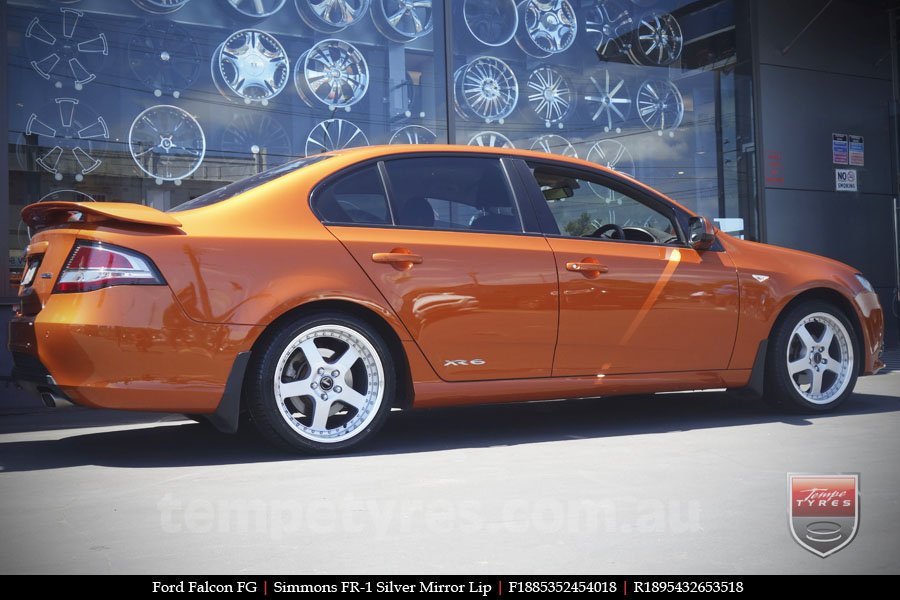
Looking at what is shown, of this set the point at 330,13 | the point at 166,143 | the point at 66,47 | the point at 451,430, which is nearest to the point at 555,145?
the point at 330,13

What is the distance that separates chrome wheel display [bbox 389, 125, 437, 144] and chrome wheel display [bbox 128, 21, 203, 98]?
1.81 metres

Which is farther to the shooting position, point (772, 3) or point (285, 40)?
point (772, 3)

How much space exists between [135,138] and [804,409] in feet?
18.0

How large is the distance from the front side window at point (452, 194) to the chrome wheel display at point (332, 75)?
4278mm

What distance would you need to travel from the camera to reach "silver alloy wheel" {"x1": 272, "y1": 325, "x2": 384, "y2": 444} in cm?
473

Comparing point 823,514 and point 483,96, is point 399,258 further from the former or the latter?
point 483,96

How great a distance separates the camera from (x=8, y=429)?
6344 millimetres

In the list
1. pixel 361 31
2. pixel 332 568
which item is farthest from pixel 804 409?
pixel 361 31

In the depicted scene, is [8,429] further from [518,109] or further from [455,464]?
[518,109]

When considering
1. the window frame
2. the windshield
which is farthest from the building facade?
the window frame

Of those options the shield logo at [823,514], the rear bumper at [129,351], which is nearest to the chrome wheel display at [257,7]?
the rear bumper at [129,351]

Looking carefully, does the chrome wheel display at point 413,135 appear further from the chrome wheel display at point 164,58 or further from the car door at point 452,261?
the car door at point 452,261

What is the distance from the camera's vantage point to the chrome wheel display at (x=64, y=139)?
27.0 ft

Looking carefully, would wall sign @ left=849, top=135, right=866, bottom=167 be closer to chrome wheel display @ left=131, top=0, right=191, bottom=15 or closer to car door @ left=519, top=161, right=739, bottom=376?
car door @ left=519, top=161, right=739, bottom=376
